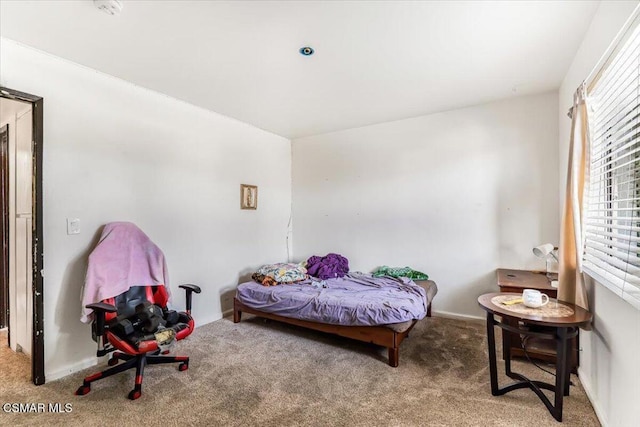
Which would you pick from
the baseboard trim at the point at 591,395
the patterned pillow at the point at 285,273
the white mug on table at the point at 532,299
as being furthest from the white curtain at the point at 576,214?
the patterned pillow at the point at 285,273

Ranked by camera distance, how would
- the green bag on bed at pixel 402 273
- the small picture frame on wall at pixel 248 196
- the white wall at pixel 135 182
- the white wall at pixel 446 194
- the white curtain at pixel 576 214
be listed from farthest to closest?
the small picture frame on wall at pixel 248 196, the green bag on bed at pixel 402 273, the white wall at pixel 446 194, the white wall at pixel 135 182, the white curtain at pixel 576 214

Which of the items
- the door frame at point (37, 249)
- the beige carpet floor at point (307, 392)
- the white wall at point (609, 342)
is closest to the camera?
the white wall at point (609, 342)

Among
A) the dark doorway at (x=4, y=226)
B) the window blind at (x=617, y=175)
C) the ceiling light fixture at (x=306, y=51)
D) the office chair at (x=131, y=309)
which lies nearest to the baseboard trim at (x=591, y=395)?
the window blind at (x=617, y=175)

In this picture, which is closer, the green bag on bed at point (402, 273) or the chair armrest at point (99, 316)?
the chair armrest at point (99, 316)

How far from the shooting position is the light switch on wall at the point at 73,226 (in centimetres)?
230

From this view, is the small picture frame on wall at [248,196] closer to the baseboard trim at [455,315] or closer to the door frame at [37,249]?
the door frame at [37,249]

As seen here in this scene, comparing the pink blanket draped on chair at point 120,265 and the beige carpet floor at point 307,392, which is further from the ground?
the pink blanket draped on chair at point 120,265

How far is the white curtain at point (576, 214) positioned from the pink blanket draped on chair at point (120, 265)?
307 centimetres

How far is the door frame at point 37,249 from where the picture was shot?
83.2 inches

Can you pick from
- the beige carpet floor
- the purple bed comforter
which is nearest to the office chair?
the beige carpet floor

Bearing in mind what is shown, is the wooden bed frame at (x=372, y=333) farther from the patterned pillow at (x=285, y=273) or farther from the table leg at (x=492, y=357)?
the table leg at (x=492, y=357)

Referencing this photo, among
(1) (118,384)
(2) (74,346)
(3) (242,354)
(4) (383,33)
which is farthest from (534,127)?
(2) (74,346)

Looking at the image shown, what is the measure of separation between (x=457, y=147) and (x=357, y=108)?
1256 mm

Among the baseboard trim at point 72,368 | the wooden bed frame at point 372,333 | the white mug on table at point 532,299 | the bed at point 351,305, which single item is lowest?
the baseboard trim at point 72,368
